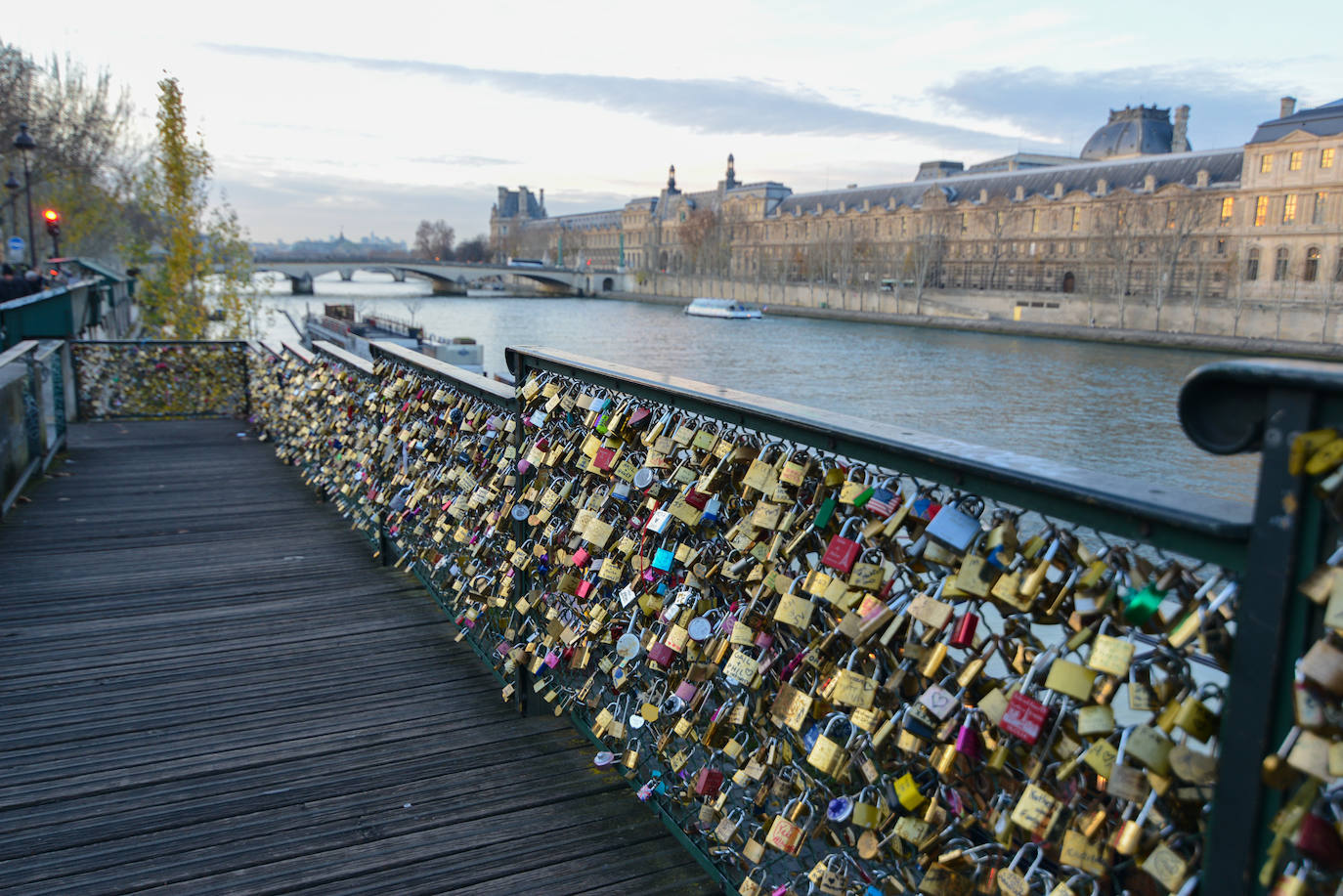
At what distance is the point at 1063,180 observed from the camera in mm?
67375

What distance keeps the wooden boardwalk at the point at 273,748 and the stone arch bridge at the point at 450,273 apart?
71.5 meters

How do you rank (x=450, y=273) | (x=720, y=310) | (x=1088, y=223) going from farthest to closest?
(x=450, y=273) < (x=720, y=310) < (x=1088, y=223)

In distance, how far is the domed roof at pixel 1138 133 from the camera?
8288 centimetres

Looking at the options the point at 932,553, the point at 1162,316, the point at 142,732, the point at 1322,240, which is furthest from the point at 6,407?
the point at 1322,240

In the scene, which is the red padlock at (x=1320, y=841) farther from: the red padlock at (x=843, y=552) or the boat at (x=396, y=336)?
the boat at (x=396, y=336)

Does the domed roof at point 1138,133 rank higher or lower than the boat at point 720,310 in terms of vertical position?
higher

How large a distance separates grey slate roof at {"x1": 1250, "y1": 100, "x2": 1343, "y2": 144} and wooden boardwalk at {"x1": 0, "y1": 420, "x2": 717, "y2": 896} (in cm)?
5538

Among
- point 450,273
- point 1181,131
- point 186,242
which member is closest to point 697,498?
point 186,242

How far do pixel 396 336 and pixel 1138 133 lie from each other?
70345mm

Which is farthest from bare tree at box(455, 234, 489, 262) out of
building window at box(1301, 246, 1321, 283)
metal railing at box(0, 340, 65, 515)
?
metal railing at box(0, 340, 65, 515)

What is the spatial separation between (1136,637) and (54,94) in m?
46.8

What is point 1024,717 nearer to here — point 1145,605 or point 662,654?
point 1145,605

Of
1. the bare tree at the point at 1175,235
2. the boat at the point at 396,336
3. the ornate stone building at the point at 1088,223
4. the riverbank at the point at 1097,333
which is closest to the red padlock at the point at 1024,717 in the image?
the boat at the point at 396,336

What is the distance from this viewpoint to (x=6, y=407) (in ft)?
20.8
